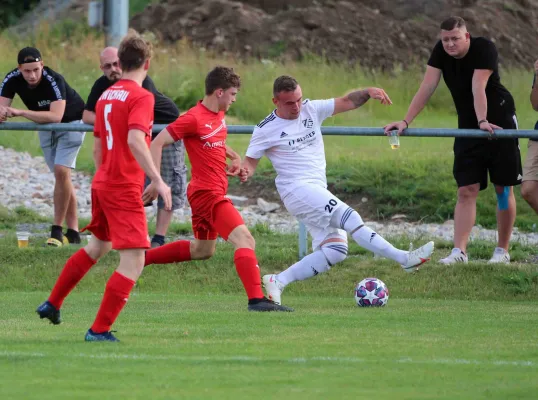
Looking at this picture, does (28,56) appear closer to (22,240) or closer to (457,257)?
(22,240)

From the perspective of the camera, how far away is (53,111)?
40.2 feet

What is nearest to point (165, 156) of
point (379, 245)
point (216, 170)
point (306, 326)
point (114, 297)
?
point (216, 170)

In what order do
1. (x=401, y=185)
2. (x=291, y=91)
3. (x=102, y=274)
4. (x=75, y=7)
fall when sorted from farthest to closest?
(x=75, y=7)
(x=401, y=185)
(x=102, y=274)
(x=291, y=91)

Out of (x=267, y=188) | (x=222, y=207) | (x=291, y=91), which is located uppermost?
(x=291, y=91)

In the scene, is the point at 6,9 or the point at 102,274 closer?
the point at 102,274

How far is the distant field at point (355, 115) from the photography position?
17.3m

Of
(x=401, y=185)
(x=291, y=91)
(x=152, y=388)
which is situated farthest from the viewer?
(x=401, y=185)

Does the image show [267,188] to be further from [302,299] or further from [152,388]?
[152,388]

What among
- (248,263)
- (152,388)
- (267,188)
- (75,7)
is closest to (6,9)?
(75,7)

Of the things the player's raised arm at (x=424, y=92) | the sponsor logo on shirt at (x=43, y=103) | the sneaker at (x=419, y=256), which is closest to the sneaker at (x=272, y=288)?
the sneaker at (x=419, y=256)

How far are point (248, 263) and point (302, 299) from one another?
5.04 ft

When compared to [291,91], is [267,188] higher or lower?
lower

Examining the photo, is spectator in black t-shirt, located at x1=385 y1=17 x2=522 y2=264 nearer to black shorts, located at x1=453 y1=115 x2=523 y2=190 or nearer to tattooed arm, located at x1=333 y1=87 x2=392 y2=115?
black shorts, located at x1=453 y1=115 x2=523 y2=190

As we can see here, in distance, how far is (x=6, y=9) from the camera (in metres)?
51.9
